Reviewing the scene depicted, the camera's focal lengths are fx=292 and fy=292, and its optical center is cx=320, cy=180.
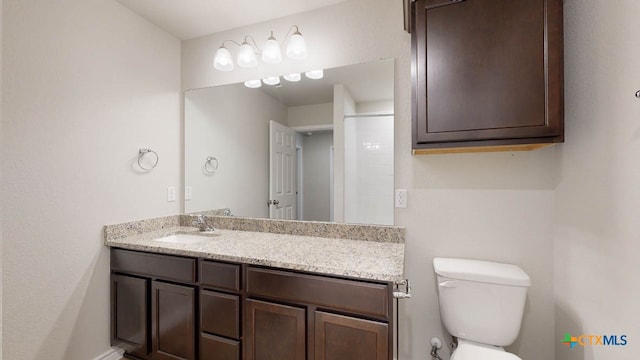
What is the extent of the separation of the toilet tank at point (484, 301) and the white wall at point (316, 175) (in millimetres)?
832

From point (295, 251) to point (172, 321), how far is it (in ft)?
2.81

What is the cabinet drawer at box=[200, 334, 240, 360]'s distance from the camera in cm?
154

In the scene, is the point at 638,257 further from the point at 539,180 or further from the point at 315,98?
the point at 315,98

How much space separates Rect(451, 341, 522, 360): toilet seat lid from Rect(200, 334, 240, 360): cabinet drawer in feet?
3.58

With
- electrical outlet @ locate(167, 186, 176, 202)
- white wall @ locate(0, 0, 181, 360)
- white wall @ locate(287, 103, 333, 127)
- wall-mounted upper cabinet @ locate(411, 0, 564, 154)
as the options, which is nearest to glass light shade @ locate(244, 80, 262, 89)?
white wall @ locate(287, 103, 333, 127)

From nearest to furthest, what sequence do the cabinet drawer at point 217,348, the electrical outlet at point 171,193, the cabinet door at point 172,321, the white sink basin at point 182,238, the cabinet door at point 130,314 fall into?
the cabinet drawer at point 217,348 → the cabinet door at point 172,321 → the cabinet door at point 130,314 → the white sink basin at point 182,238 → the electrical outlet at point 171,193

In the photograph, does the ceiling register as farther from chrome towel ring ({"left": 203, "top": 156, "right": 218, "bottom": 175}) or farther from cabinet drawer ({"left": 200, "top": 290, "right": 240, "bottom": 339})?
cabinet drawer ({"left": 200, "top": 290, "right": 240, "bottom": 339})

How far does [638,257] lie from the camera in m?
1.03

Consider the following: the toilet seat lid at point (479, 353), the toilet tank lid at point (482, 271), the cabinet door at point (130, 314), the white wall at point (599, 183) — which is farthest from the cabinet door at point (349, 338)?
the cabinet door at point (130, 314)

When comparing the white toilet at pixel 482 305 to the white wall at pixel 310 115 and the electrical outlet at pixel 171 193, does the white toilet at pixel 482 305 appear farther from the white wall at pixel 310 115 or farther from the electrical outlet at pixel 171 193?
the electrical outlet at pixel 171 193

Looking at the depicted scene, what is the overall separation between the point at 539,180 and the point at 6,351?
2.89m

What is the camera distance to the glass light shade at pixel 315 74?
1993 mm

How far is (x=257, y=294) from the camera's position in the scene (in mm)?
1493

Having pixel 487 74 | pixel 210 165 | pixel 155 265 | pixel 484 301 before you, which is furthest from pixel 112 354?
pixel 487 74
